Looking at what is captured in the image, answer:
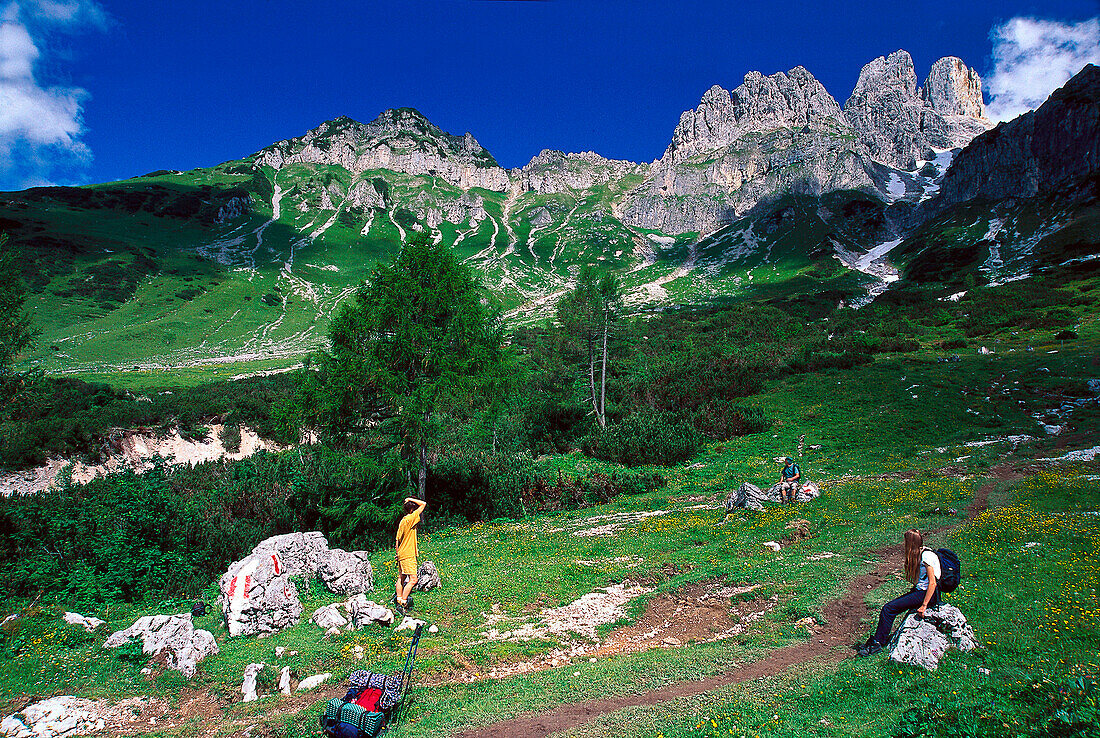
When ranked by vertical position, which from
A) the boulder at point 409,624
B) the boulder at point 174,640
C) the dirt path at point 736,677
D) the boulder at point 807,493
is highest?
the boulder at point 174,640

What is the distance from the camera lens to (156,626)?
9.91 metres

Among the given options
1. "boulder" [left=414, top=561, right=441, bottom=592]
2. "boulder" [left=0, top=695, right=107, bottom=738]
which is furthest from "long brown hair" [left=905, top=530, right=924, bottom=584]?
"boulder" [left=0, top=695, right=107, bottom=738]

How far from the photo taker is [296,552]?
13.5 meters

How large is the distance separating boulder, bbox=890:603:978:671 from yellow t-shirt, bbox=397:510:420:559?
32.0ft

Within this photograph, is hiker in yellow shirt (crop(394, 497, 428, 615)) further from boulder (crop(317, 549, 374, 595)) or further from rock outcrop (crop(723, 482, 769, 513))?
rock outcrop (crop(723, 482, 769, 513))

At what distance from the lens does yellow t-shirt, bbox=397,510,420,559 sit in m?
11.7

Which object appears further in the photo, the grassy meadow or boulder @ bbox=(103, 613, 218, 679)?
boulder @ bbox=(103, 613, 218, 679)

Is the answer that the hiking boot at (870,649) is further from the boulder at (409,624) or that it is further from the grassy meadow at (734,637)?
the boulder at (409,624)

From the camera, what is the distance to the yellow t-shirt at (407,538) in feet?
38.4

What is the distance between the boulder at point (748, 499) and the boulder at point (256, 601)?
1548 centimetres

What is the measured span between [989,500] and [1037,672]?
12234 millimetres

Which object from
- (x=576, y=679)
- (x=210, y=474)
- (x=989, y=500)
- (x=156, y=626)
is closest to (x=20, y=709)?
(x=156, y=626)

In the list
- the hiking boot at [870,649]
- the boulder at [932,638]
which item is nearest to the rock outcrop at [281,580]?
the hiking boot at [870,649]

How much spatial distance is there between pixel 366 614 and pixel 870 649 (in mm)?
10129
